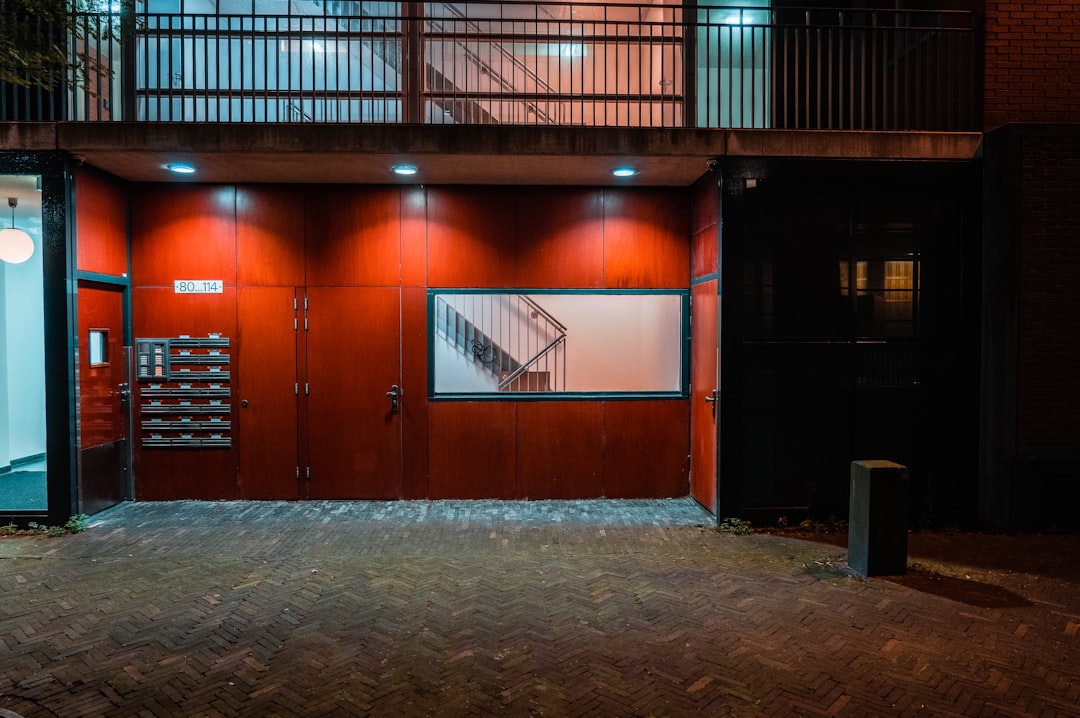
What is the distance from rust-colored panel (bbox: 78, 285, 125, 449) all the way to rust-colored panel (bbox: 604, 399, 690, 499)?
6.02 meters

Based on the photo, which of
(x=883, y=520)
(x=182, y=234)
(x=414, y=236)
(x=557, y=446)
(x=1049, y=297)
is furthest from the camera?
(x=557, y=446)

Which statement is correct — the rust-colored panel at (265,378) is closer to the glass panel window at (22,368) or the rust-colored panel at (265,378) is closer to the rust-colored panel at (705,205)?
the glass panel window at (22,368)

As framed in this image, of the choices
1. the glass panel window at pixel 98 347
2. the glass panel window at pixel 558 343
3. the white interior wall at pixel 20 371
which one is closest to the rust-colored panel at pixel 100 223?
the glass panel window at pixel 98 347

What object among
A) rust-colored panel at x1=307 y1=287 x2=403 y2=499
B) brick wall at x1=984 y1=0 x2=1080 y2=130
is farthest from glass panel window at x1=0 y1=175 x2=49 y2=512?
brick wall at x1=984 y1=0 x2=1080 y2=130

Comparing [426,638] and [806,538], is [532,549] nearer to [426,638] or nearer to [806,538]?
[426,638]

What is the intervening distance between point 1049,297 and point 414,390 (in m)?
7.21

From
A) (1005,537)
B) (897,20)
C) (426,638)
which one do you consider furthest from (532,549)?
(897,20)

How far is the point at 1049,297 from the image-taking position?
7008mm

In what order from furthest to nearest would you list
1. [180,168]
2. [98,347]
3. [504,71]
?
[504,71] < [98,347] < [180,168]

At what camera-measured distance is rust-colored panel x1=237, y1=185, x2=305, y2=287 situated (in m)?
8.29

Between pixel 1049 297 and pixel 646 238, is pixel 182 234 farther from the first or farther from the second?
pixel 1049 297

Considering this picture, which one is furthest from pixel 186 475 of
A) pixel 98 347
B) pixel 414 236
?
pixel 414 236

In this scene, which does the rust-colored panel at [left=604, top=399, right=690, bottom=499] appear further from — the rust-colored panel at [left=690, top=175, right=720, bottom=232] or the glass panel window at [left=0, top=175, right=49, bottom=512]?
the glass panel window at [left=0, top=175, right=49, bottom=512]

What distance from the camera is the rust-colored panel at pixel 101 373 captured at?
24.3 ft
